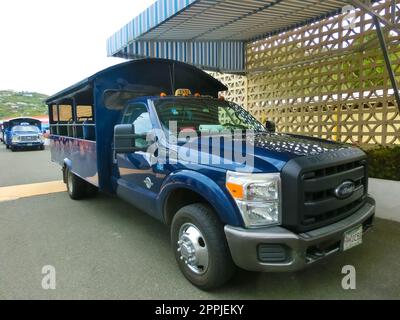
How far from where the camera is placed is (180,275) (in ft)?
11.4

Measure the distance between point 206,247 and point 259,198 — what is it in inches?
28.3

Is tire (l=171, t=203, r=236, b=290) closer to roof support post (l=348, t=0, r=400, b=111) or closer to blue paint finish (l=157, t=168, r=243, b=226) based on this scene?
blue paint finish (l=157, t=168, r=243, b=226)

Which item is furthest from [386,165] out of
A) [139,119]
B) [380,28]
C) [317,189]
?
[139,119]

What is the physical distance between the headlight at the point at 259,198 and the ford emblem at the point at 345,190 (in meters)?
0.64

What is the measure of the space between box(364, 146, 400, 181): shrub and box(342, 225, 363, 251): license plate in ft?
9.89

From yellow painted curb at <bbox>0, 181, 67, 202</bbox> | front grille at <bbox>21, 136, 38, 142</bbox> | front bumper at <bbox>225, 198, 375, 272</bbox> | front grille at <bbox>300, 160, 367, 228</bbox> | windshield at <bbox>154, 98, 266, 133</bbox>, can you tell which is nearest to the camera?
front bumper at <bbox>225, 198, 375, 272</bbox>

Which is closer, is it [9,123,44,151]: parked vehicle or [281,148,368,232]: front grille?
[281,148,368,232]: front grille

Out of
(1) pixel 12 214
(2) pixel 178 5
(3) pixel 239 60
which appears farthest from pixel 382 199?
(3) pixel 239 60

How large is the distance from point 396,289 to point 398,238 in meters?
1.43

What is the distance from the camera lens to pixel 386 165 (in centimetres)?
571

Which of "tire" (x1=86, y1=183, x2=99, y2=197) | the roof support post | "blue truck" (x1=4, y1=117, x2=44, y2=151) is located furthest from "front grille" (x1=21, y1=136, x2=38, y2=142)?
the roof support post

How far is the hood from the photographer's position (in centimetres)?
276

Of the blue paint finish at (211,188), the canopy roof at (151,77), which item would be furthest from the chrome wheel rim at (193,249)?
the canopy roof at (151,77)
